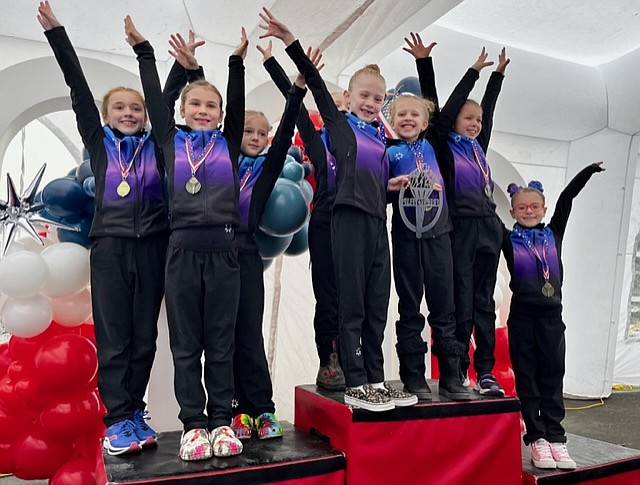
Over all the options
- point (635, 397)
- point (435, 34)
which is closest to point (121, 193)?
point (435, 34)

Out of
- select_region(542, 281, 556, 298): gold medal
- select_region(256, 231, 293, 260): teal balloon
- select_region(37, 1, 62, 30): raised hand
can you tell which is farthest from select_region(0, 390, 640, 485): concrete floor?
select_region(37, 1, 62, 30): raised hand

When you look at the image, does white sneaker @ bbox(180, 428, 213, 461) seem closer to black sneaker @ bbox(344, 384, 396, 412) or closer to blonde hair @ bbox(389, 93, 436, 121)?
black sneaker @ bbox(344, 384, 396, 412)

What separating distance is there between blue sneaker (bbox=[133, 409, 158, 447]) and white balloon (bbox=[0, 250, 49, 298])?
2.39ft

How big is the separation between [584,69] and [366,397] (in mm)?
4856

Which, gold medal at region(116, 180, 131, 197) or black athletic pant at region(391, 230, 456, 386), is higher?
gold medal at region(116, 180, 131, 197)

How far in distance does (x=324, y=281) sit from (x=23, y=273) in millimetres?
1199

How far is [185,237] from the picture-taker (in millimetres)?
1960

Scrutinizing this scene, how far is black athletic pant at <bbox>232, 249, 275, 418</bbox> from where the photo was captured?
7.12 feet

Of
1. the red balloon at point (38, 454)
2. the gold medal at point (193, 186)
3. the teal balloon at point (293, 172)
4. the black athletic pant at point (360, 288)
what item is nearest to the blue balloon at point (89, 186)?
the gold medal at point (193, 186)

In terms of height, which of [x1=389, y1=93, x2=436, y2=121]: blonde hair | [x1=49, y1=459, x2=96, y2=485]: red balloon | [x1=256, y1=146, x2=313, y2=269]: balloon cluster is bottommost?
[x1=49, y1=459, x2=96, y2=485]: red balloon

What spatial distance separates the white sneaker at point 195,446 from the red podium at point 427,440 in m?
0.48

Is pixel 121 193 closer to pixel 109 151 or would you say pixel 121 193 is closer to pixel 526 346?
pixel 109 151

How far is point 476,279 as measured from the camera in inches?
99.7

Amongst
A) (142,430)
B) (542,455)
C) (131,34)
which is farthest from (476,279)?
(131,34)
